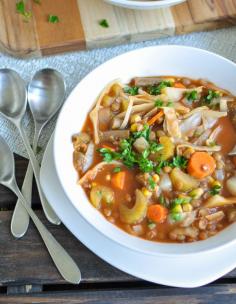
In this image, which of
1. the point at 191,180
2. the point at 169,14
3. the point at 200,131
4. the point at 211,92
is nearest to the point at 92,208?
the point at 191,180

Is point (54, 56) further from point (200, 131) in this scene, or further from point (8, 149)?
point (200, 131)

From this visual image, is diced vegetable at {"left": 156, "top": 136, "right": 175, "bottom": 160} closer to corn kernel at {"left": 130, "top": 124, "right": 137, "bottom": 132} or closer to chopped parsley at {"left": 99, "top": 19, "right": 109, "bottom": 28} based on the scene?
corn kernel at {"left": 130, "top": 124, "right": 137, "bottom": 132}

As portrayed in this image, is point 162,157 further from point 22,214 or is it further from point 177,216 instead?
point 22,214

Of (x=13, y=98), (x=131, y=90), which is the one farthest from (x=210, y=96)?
(x=13, y=98)

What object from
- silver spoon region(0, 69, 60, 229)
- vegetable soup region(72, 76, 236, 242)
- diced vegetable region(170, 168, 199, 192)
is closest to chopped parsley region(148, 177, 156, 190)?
vegetable soup region(72, 76, 236, 242)

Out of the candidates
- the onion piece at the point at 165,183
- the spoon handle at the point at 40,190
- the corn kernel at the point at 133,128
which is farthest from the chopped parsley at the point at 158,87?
the spoon handle at the point at 40,190
